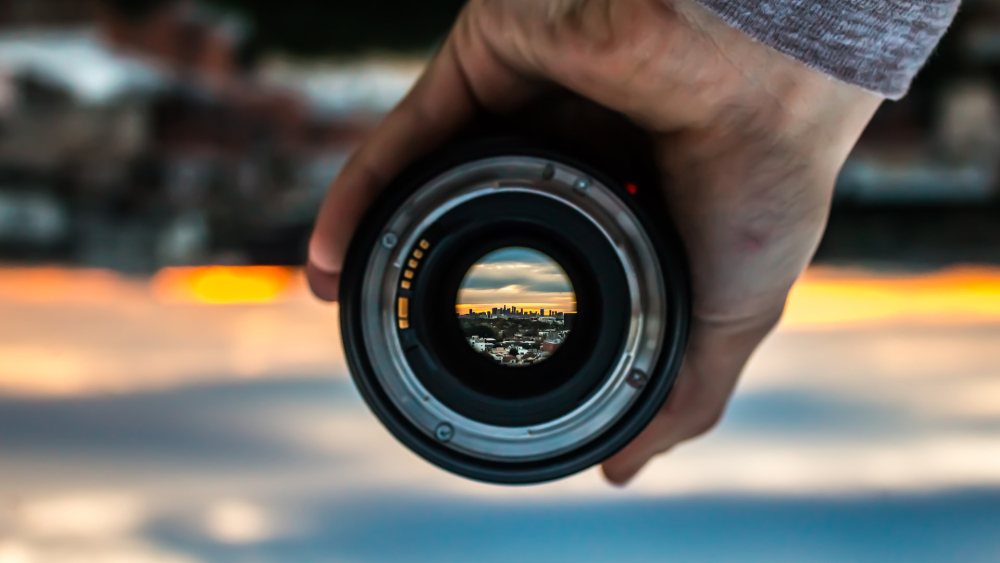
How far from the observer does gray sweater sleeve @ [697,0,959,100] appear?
1.84 feet

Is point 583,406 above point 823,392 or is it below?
below

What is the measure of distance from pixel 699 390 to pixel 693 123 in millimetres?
204

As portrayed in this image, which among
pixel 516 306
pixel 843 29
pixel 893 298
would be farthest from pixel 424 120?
pixel 893 298

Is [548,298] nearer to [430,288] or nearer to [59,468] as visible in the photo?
[430,288]

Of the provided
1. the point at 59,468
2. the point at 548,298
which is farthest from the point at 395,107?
the point at 59,468

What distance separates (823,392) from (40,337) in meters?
1.02

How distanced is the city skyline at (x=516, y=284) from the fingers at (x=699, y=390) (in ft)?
0.33

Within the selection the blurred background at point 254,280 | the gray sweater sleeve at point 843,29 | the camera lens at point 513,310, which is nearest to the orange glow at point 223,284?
the blurred background at point 254,280

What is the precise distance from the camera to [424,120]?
0.68 metres

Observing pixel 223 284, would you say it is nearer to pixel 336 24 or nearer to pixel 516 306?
pixel 336 24

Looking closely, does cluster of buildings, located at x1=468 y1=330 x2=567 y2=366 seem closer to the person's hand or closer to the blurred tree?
the person's hand

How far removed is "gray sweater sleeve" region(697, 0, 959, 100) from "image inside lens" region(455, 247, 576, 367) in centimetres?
17

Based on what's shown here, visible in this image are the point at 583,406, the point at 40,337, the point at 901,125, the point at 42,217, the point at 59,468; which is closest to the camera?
the point at 583,406

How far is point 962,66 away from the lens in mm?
1780
